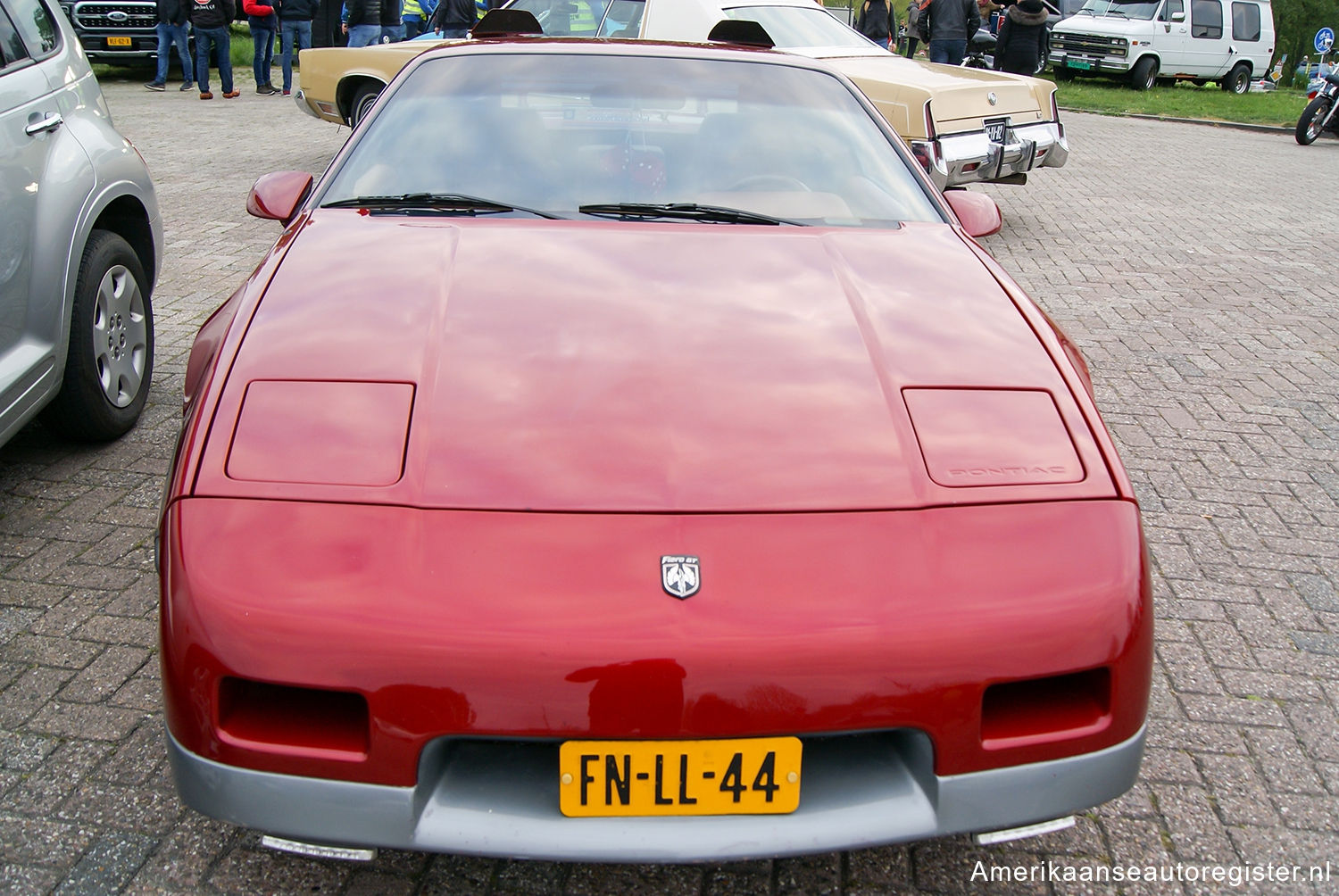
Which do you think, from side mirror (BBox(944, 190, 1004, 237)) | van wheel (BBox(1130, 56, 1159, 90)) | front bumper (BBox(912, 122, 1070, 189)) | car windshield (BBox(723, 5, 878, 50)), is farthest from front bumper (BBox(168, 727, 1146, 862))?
van wheel (BBox(1130, 56, 1159, 90))

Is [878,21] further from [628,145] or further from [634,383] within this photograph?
[634,383]

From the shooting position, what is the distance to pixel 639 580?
66.8 inches

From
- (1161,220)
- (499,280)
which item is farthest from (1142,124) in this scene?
(499,280)

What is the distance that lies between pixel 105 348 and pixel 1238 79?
2500 cm

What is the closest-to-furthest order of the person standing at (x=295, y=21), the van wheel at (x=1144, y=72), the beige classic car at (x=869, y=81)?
1. the beige classic car at (x=869, y=81)
2. the person standing at (x=295, y=21)
3. the van wheel at (x=1144, y=72)

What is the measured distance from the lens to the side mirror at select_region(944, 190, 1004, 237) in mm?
3125

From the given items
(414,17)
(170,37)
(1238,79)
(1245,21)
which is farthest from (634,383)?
(1245,21)

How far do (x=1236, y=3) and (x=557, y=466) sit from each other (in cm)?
2602

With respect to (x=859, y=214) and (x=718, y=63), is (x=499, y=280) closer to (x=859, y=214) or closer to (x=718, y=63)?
(x=859, y=214)

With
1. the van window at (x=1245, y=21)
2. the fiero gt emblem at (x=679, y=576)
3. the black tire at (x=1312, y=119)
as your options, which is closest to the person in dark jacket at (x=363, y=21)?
the black tire at (x=1312, y=119)

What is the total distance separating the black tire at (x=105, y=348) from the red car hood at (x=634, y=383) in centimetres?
147

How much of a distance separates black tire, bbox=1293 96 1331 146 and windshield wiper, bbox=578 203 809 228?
1426 cm

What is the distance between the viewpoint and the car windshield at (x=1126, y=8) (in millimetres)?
21609

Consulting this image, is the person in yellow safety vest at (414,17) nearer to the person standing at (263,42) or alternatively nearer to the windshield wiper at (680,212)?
the person standing at (263,42)
